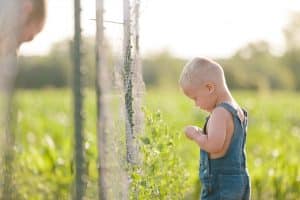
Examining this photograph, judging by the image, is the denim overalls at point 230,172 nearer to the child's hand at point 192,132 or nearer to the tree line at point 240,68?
the child's hand at point 192,132

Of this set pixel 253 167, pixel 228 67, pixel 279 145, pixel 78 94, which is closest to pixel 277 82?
pixel 228 67

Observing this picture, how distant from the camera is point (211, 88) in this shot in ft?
12.6

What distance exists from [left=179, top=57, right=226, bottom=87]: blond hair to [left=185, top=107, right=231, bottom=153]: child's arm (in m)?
0.12

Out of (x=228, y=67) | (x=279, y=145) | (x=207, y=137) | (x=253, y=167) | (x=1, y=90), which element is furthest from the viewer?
(x=228, y=67)

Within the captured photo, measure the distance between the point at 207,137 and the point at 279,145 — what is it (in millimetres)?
5871

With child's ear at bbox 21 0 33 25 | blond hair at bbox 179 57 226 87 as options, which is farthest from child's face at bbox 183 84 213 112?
child's ear at bbox 21 0 33 25

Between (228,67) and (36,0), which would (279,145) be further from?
(228,67)

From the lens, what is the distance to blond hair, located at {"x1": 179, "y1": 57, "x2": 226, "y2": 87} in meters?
3.83

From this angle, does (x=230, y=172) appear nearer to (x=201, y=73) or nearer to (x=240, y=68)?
(x=201, y=73)

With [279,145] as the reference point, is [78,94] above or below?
above

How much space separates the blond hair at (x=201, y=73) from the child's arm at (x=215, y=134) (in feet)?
0.39

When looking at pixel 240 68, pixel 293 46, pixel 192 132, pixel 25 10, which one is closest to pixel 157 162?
pixel 192 132

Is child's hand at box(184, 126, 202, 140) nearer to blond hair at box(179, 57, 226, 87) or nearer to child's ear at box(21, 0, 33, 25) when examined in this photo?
blond hair at box(179, 57, 226, 87)

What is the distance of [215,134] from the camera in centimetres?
376
